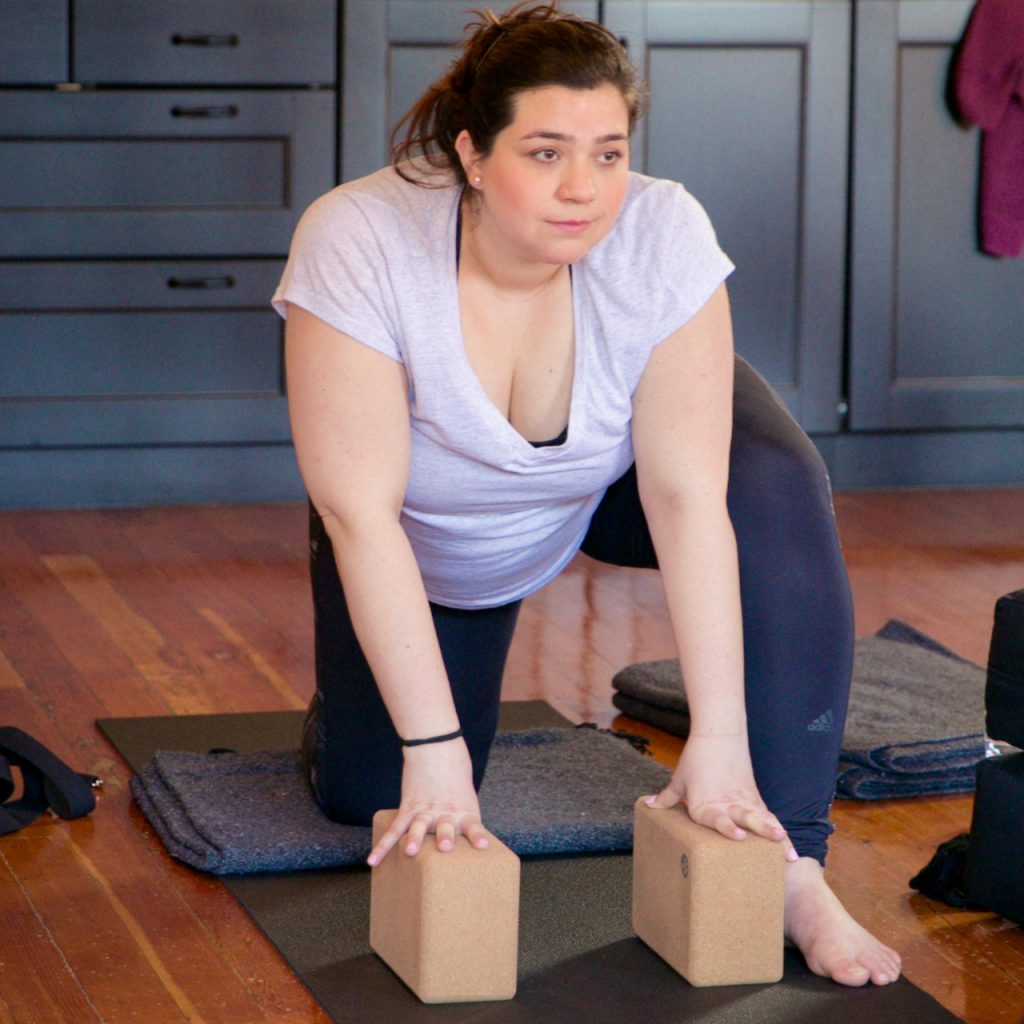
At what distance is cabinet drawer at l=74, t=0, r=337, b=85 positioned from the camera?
3.11 metres

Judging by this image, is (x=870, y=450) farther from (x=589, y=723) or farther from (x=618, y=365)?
(x=618, y=365)

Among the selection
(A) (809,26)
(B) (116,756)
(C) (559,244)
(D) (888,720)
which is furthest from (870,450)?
(C) (559,244)

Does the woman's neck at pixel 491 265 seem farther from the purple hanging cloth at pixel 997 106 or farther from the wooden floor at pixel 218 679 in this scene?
the purple hanging cloth at pixel 997 106

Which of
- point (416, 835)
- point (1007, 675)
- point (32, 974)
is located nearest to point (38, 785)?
point (32, 974)

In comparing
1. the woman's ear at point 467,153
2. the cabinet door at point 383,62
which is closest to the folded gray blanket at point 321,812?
the woman's ear at point 467,153

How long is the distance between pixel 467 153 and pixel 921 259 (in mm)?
2246

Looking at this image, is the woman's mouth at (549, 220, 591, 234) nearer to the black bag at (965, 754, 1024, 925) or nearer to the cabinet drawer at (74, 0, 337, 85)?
the black bag at (965, 754, 1024, 925)

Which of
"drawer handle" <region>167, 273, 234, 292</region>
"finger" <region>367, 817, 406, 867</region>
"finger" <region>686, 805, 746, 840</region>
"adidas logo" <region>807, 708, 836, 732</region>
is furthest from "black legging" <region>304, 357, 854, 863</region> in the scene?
"drawer handle" <region>167, 273, 234, 292</region>

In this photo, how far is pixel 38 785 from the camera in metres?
1.76

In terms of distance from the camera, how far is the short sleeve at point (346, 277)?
1.40m

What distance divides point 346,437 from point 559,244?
8.7 inches

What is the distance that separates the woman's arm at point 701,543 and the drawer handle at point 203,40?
6.28 ft

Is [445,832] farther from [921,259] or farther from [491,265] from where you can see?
[921,259]

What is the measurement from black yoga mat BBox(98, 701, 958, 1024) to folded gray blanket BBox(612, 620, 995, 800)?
0.34 m
